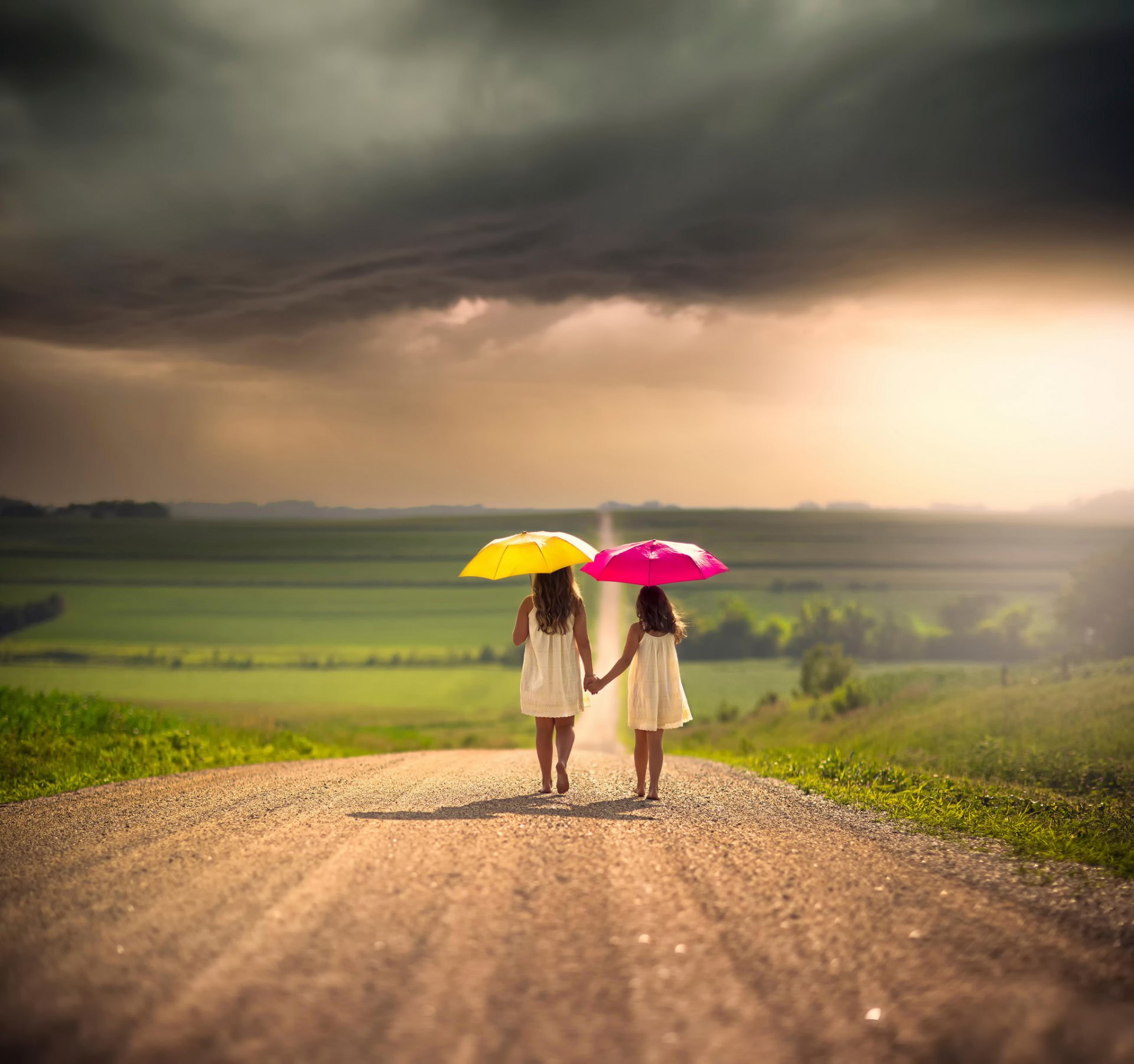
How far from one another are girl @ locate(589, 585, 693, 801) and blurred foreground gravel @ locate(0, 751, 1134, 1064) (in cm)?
212

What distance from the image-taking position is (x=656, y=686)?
10.5 meters

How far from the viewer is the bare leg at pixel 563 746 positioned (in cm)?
1074

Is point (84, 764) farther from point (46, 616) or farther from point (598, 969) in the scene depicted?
point (46, 616)

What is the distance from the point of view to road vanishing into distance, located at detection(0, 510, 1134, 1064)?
4344 millimetres

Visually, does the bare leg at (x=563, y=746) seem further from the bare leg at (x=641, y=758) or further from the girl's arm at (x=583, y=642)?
the bare leg at (x=641, y=758)

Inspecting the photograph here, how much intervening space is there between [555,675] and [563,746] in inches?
35.9

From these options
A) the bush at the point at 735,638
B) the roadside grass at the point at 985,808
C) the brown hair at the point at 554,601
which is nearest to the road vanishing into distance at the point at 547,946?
the roadside grass at the point at 985,808

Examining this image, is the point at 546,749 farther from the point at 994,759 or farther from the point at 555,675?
the point at 994,759

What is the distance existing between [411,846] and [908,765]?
508 inches

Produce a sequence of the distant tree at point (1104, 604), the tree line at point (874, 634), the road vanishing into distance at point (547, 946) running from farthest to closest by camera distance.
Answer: the tree line at point (874, 634) < the distant tree at point (1104, 604) < the road vanishing into distance at point (547, 946)

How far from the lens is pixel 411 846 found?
23.9 feet

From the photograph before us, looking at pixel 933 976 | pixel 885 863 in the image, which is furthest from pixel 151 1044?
pixel 885 863

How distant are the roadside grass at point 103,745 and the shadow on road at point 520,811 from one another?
588cm

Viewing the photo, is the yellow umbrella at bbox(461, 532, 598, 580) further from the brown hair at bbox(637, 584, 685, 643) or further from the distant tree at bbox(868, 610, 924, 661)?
the distant tree at bbox(868, 610, 924, 661)
